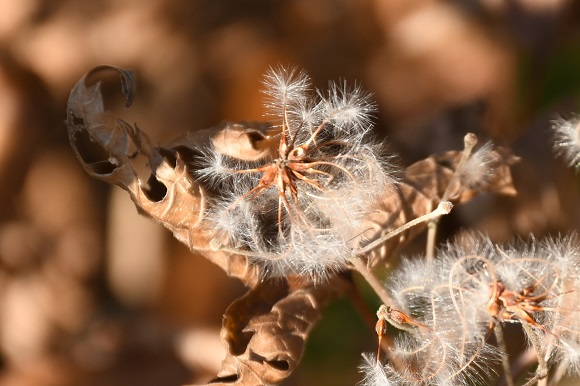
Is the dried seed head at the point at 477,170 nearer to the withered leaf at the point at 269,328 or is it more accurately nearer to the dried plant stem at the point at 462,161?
the dried plant stem at the point at 462,161

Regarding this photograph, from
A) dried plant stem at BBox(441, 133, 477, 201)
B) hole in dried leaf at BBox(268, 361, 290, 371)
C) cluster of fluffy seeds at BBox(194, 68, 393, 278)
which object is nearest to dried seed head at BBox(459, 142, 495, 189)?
dried plant stem at BBox(441, 133, 477, 201)

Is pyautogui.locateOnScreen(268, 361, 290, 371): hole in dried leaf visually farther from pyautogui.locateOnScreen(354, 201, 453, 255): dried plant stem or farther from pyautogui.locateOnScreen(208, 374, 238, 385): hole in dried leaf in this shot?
pyautogui.locateOnScreen(354, 201, 453, 255): dried plant stem

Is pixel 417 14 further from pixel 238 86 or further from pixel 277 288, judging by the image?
pixel 277 288

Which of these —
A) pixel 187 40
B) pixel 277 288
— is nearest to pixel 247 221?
pixel 277 288

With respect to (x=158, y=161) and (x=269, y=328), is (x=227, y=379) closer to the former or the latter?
(x=269, y=328)

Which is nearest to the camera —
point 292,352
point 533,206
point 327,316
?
point 292,352

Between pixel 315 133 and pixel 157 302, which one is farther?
pixel 157 302
